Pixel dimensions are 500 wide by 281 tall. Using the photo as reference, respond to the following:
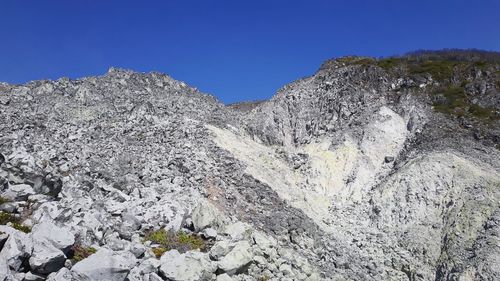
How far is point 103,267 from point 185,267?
12.1 feet

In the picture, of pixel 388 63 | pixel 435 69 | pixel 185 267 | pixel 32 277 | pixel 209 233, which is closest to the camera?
pixel 32 277

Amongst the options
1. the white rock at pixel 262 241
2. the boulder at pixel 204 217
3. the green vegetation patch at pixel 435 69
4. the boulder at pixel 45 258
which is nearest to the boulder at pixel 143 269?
the boulder at pixel 45 258

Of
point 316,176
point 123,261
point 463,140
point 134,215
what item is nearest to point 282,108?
point 316,176

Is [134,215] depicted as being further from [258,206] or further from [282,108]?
[282,108]

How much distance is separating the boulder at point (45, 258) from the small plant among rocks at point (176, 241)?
18.6 feet

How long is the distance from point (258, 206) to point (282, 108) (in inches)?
751

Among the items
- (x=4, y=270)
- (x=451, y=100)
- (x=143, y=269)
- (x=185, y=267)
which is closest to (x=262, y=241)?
(x=185, y=267)

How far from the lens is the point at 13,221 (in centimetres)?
1977

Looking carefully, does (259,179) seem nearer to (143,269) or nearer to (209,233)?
(209,233)

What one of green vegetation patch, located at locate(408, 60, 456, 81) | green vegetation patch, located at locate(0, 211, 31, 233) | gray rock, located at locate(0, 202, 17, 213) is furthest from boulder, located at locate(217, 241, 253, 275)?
green vegetation patch, located at locate(408, 60, 456, 81)

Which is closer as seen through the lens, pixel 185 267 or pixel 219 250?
pixel 185 267

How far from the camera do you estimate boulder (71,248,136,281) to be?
52.7 ft

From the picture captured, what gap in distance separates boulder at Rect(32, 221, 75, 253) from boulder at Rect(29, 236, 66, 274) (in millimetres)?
321

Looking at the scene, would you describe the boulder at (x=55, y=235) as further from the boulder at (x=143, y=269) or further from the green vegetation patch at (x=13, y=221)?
the boulder at (x=143, y=269)
